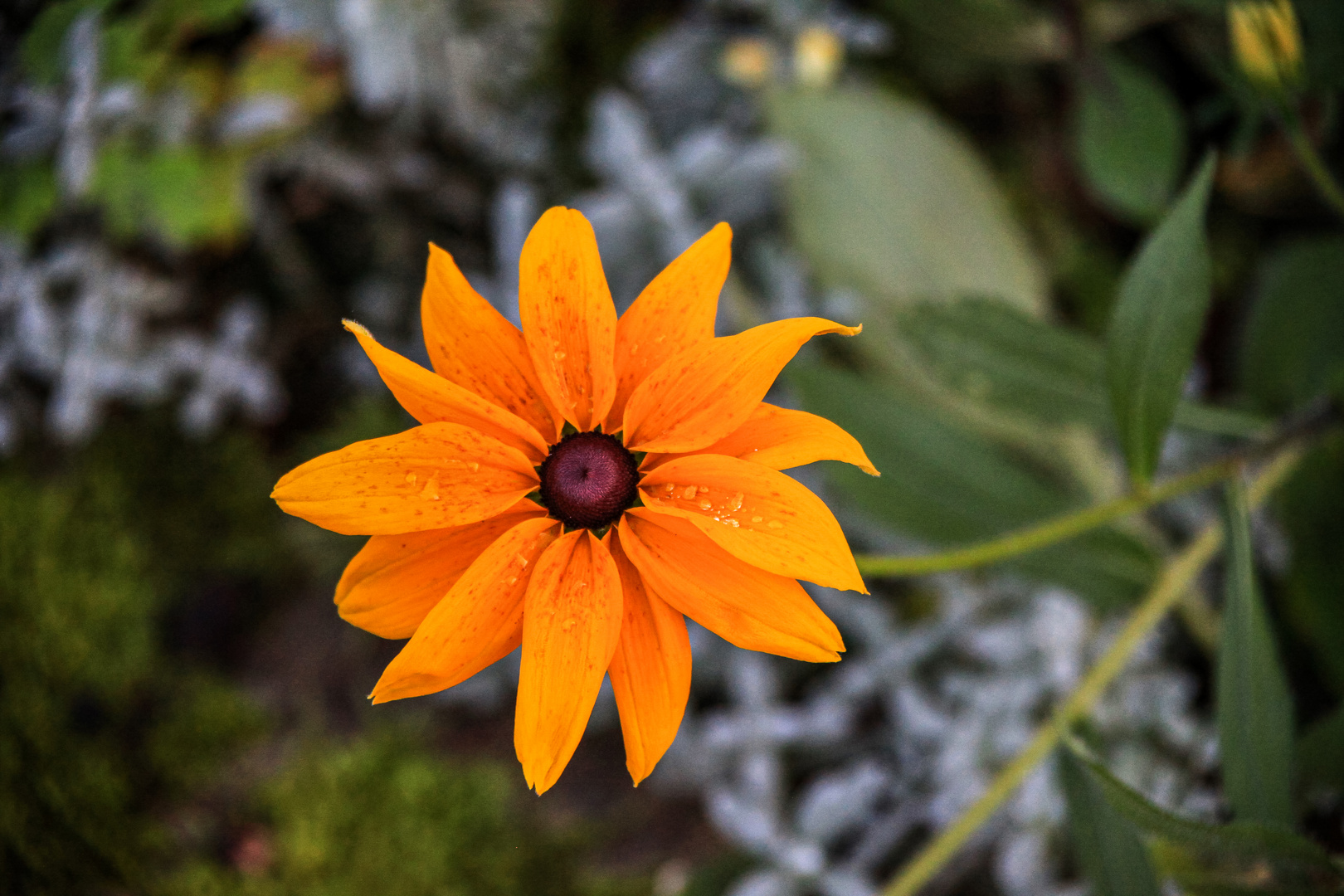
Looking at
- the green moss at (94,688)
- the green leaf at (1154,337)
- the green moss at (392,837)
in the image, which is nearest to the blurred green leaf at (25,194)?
the green moss at (94,688)

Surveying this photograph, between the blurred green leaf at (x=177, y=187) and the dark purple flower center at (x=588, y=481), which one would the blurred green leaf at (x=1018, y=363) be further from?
the blurred green leaf at (x=177, y=187)

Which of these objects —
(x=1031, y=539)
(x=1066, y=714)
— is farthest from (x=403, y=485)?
(x=1066, y=714)

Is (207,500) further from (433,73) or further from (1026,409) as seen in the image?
(1026,409)

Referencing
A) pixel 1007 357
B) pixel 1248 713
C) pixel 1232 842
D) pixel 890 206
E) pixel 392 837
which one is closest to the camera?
pixel 1232 842

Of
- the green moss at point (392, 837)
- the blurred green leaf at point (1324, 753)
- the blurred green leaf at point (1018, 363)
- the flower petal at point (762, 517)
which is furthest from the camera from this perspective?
the green moss at point (392, 837)

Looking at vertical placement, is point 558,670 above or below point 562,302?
below

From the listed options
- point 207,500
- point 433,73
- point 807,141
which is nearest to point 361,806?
point 207,500

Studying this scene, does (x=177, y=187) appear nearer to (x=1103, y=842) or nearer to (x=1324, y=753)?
(x=1103, y=842)
